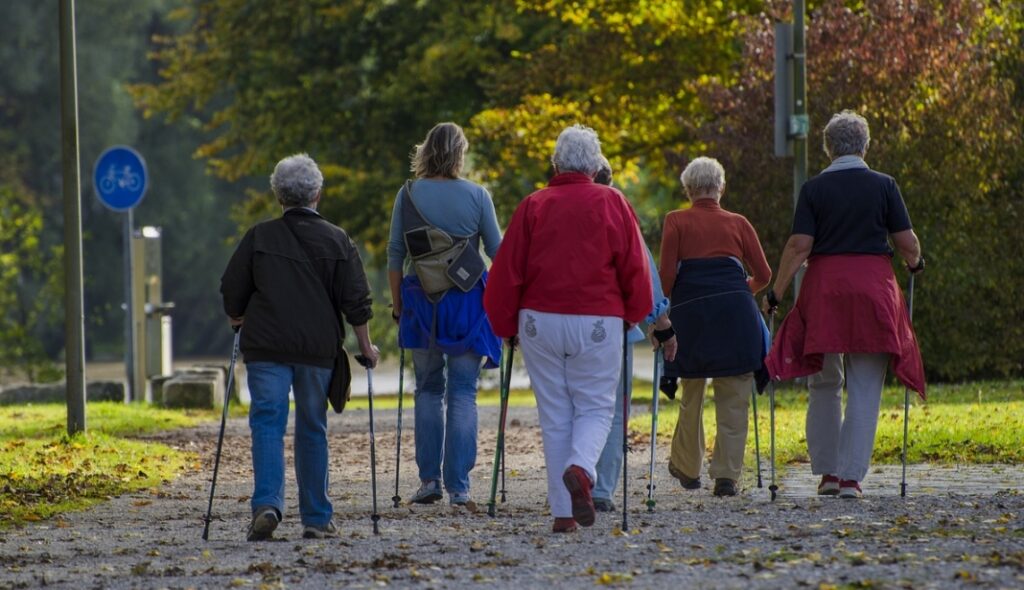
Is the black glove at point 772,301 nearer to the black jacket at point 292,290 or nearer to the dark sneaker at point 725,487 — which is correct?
the dark sneaker at point 725,487

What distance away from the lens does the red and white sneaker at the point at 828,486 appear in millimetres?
9828

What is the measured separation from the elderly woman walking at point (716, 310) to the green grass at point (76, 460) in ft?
11.5

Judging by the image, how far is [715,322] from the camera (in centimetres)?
1034

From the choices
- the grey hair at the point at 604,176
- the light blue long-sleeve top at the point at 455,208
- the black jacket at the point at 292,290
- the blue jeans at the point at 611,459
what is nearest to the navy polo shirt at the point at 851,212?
the grey hair at the point at 604,176

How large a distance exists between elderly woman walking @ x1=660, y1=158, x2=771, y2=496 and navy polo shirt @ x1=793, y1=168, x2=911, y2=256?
1.75ft

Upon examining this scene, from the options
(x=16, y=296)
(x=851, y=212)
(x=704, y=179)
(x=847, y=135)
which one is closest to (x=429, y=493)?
(x=704, y=179)

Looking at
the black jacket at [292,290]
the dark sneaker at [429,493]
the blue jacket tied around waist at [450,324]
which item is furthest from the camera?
the dark sneaker at [429,493]

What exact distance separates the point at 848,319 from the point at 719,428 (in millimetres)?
1081

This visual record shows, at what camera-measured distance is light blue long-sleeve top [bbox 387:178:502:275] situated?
9883mm

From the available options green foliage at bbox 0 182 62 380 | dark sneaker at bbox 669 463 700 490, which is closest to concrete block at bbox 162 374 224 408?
green foliage at bbox 0 182 62 380

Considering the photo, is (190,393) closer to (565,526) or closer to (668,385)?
(668,385)

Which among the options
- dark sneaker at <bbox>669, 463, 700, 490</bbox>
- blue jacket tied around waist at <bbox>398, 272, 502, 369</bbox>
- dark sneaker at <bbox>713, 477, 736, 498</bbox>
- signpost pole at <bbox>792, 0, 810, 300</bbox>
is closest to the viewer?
blue jacket tied around waist at <bbox>398, 272, 502, 369</bbox>

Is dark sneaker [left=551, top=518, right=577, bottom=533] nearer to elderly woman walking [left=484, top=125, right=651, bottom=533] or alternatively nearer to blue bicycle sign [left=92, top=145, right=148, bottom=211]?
elderly woman walking [left=484, top=125, right=651, bottom=533]

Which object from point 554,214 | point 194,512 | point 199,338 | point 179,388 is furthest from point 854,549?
point 199,338
